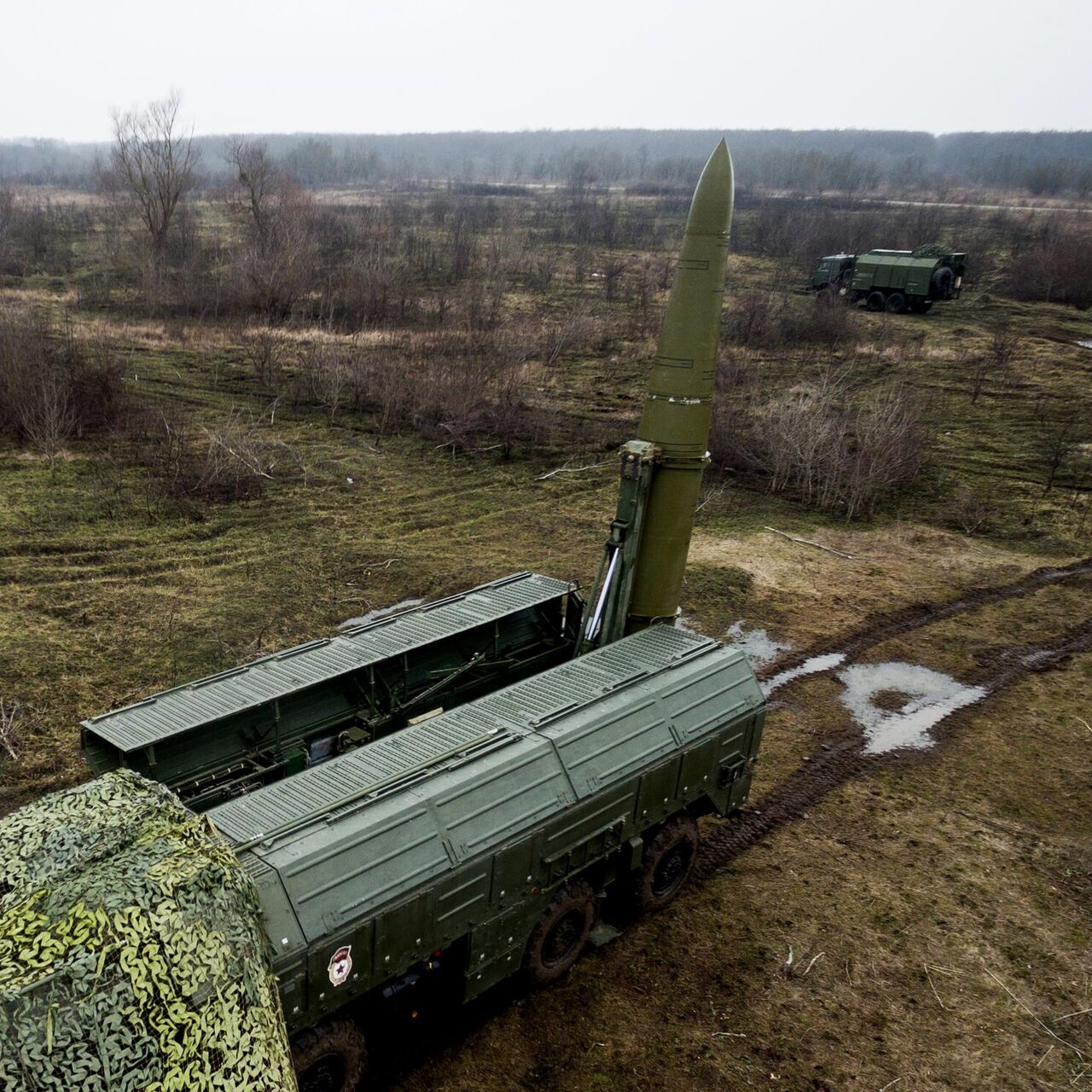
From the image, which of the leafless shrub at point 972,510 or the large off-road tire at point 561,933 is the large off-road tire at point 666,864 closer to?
the large off-road tire at point 561,933

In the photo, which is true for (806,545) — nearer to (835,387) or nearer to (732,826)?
(835,387)

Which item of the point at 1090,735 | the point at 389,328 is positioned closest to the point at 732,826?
the point at 1090,735

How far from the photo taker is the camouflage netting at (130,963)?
13.1ft

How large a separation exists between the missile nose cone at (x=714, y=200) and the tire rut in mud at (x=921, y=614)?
5.91 m

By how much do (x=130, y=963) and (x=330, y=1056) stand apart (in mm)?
2176

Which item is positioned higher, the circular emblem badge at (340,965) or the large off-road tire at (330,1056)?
the circular emblem badge at (340,965)

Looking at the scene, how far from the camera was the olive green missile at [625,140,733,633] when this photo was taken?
Answer: 30.0 feet

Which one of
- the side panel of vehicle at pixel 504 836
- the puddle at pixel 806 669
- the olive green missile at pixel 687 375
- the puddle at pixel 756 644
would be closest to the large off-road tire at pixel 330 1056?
the side panel of vehicle at pixel 504 836

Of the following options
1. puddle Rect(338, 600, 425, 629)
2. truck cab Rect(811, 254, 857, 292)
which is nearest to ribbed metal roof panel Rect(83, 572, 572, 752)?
puddle Rect(338, 600, 425, 629)

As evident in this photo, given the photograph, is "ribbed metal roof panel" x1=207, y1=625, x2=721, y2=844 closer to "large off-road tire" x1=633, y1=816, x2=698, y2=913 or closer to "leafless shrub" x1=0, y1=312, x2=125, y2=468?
"large off-road tire" x1=633, y1=816, x2=698, y2=913

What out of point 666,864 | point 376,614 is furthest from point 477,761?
point 376,614

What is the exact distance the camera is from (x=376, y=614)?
527 inches

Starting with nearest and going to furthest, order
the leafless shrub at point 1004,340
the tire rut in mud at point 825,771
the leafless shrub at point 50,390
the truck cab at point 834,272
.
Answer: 1. the tire rut in mud at point 825,771
2. the leafless shrub at point 50,390
3. the leafless shrub at point 1004,340
4. the truck cab at point 834,272

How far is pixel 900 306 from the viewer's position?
126ft
